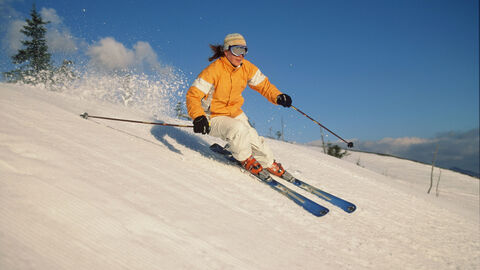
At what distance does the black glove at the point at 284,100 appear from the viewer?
14.0ft

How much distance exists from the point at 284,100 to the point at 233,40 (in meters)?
1.24

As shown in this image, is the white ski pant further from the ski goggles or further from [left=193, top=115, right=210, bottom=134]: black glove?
the ski goggles

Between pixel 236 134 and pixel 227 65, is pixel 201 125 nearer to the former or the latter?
pixel 236 134

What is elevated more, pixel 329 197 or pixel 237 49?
pixel 237 49

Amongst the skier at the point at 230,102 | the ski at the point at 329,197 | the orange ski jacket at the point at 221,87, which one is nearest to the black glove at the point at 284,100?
the skier at the point at 230,102

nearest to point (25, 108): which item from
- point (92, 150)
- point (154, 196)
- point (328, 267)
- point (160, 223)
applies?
point (92, 150)

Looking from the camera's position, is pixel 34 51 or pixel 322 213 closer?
pixel 322 213

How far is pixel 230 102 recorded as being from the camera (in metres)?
3.89

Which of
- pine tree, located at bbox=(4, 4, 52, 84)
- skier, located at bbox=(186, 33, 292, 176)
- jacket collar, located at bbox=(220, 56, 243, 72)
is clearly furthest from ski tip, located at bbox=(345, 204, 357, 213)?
pine tree, located at bbox=(4, 4, 52, 84)

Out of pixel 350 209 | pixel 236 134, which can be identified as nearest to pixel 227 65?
pixel 236 134

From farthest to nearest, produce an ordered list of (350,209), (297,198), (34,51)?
(34,51), (350,209), (297,198)

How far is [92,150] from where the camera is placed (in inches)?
101

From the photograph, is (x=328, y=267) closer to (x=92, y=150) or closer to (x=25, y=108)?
(x=92, y=150)

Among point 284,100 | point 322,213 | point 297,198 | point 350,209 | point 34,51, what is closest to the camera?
point 322,213
